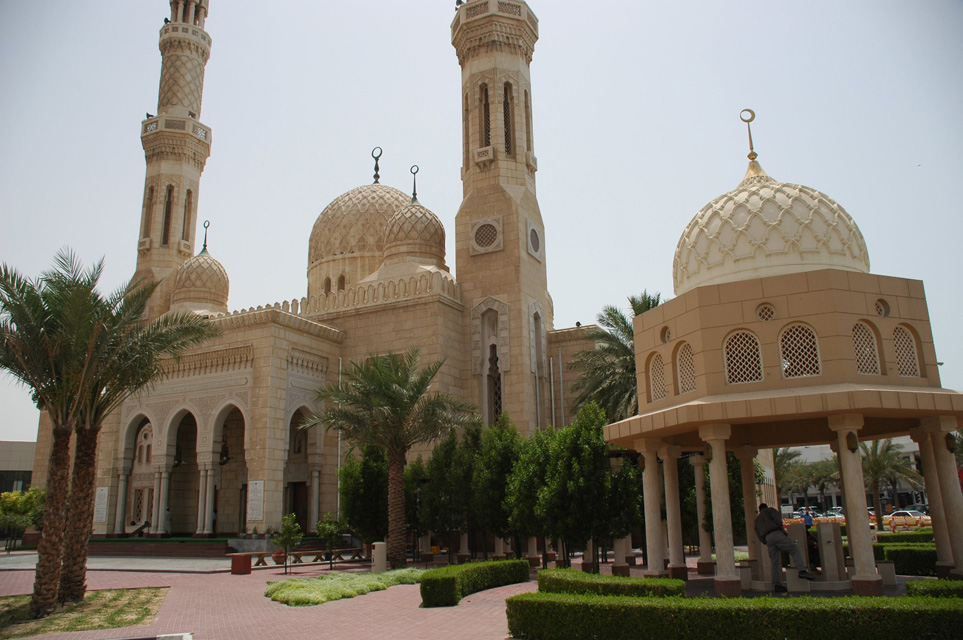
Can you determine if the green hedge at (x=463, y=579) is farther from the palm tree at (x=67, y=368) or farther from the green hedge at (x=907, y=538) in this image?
the green hedge at (x=907, y=538)

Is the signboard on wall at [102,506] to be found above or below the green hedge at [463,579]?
above

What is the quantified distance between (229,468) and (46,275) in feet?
50.6

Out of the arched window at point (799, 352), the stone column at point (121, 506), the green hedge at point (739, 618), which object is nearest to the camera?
the green hedge at point (739, 618)

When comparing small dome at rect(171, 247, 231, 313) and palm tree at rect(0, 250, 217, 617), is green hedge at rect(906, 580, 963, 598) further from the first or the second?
small dome at rect(171, 247, 231, 313)

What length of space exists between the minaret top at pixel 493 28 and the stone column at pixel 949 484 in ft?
68.6

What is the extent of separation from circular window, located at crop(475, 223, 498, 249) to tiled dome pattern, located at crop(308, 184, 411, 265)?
5.77 meters

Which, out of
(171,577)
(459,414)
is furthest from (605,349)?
(171,577)

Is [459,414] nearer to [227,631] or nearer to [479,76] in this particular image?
[227,631]

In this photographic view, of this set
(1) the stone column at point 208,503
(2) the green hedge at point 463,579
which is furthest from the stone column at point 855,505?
(1) the stone column at point 208,503

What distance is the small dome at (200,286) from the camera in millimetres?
28312

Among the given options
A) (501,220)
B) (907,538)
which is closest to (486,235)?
(501,220)

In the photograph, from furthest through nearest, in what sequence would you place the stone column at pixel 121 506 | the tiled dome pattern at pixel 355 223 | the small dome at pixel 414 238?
the tiled dome pattern at pixel 355 223, the small dome at pixel 414 238, the stone column at pixel 121 506

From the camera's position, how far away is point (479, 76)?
26.8 meters

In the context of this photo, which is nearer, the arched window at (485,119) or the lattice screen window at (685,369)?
the lattice screen window at (685,369)
